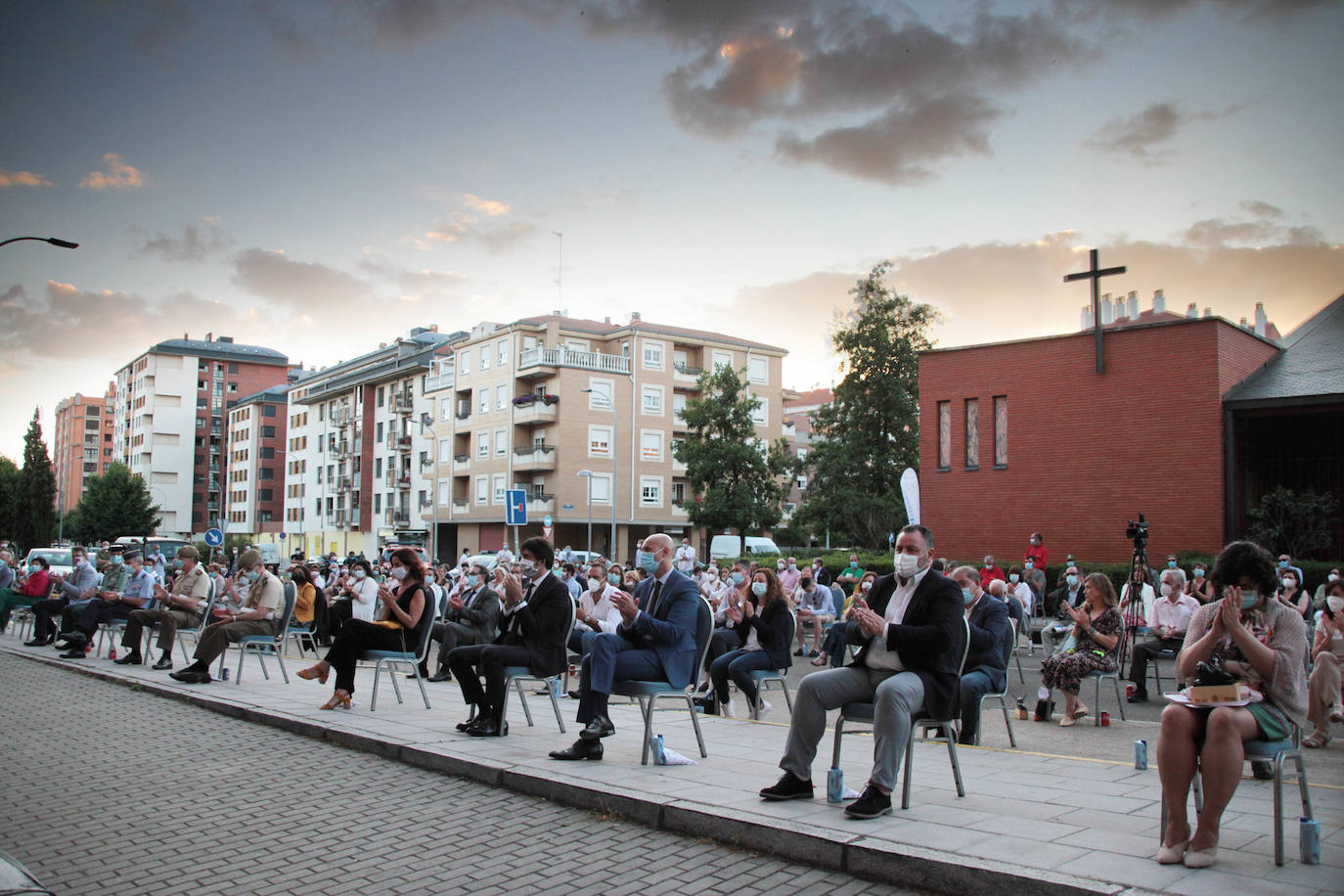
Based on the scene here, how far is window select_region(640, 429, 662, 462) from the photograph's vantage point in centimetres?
6106

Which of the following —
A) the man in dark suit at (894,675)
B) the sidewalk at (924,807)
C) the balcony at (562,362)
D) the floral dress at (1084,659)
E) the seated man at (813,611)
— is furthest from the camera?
the balcony at (562,362)

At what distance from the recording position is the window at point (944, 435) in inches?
1211

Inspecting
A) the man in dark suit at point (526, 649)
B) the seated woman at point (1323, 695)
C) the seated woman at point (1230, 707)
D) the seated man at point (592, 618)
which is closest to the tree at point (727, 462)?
the seated man at point (592, 618)

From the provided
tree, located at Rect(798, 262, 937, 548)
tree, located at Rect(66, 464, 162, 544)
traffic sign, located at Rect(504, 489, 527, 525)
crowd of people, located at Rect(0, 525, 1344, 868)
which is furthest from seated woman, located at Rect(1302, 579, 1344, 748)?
tree, located at Rect(66, 464, 162, 544)

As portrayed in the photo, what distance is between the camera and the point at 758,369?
6612cm

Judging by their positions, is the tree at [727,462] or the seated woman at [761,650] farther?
the tree at [727,462]

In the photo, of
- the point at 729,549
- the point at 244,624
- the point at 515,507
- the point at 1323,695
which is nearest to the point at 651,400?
the point at 729,549

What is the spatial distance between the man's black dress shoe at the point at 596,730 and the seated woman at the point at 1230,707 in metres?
3.83

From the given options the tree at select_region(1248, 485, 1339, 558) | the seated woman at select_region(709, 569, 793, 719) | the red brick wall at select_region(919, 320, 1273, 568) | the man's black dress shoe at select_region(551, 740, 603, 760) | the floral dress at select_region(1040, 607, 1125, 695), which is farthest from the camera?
the red brick wall at select_region(919, 320, 1273, 568)

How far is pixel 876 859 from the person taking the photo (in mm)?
4793

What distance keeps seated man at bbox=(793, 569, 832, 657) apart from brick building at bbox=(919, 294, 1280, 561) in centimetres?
1150

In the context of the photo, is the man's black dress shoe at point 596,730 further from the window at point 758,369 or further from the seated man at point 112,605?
the window at point 758,369

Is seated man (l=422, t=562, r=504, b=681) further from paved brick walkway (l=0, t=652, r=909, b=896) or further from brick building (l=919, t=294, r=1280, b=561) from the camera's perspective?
brick building (l=919, t=294, r=1280, b=561)

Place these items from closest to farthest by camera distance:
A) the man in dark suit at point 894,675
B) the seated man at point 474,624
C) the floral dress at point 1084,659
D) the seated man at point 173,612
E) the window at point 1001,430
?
the man in dark suit at point 894,675
the floral dress at point 1084,659
the seated man at point 173,612
the seated man at point 474,624
the window at point 1001,430
